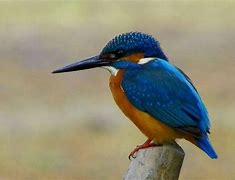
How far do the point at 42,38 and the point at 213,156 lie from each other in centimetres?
1176

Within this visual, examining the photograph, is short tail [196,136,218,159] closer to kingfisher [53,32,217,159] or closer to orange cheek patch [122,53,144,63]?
kingfisher [53,32,217,159]

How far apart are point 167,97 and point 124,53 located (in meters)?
0.21

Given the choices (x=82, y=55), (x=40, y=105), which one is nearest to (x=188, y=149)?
(x=40, y=105)

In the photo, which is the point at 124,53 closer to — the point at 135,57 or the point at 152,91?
the point at 135,57

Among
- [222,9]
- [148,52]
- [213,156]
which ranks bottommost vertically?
[222,9]

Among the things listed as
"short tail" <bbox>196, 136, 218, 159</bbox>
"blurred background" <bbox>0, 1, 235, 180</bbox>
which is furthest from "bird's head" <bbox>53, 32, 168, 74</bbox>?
"blurred background" <bbox>0, 1, 235, 180</bbox>

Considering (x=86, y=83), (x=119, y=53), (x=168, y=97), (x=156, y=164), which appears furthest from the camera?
(x=86, y=83)

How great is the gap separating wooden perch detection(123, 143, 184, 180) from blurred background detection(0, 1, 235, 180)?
19.5 ft

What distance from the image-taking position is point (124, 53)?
3.44 meters

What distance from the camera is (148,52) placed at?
11.3 feet

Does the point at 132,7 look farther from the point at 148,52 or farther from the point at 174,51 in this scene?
the point at 148,52

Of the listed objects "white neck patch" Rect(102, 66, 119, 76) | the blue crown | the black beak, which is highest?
the blue crown

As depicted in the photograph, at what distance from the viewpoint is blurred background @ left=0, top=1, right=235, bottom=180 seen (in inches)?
378

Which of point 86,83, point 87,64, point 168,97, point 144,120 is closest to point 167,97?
point 168,97
